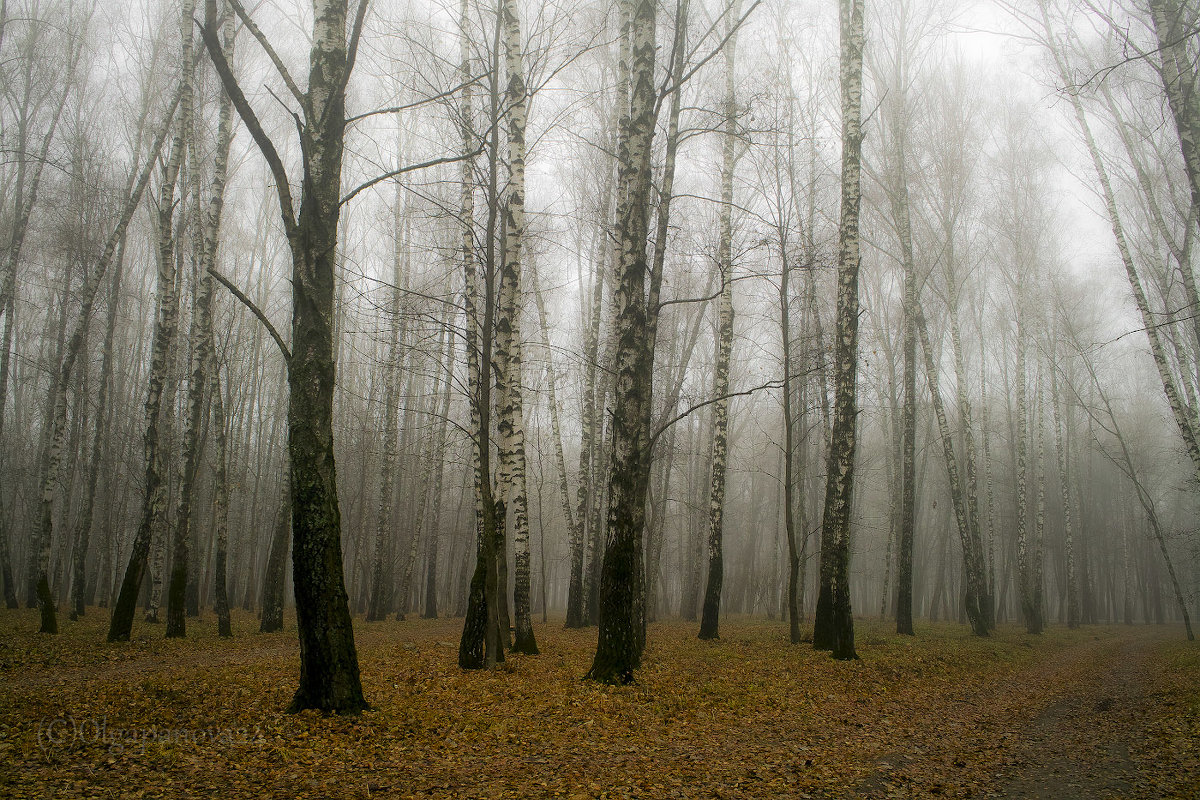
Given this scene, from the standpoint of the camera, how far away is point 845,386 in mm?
10492

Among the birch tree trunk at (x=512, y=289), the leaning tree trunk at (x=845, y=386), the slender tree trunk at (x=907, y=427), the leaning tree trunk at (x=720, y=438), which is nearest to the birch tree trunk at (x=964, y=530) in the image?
the slender tree trunk at (x=907, y=427)

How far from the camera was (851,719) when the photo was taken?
6.25 m

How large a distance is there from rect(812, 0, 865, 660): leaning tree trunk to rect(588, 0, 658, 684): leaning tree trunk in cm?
403

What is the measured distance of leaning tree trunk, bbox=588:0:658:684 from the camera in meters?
7.02

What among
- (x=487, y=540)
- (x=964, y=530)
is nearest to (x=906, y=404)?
(x=964, y=530)

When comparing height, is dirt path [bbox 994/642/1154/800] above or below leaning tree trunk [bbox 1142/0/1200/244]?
below

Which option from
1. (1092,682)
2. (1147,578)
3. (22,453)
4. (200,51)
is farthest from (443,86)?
(1147,578)

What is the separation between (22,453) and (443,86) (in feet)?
87.2

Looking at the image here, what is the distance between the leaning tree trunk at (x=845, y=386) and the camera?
33.7ft

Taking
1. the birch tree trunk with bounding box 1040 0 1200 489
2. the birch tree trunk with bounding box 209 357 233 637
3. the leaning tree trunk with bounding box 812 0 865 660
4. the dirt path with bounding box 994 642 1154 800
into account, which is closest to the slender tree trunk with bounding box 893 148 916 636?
the birch tree trunk with bounding box 1040 0 1200 489

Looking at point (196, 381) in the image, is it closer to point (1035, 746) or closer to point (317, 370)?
point (317, 370)

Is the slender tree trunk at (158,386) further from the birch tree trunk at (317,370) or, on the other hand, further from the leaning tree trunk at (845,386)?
the leaning tree trunk at (845,386)

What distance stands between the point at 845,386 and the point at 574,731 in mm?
7545

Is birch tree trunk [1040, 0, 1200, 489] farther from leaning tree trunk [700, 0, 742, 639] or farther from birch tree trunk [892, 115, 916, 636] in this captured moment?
leaning tree trunk [700, 0, 742, 639]
